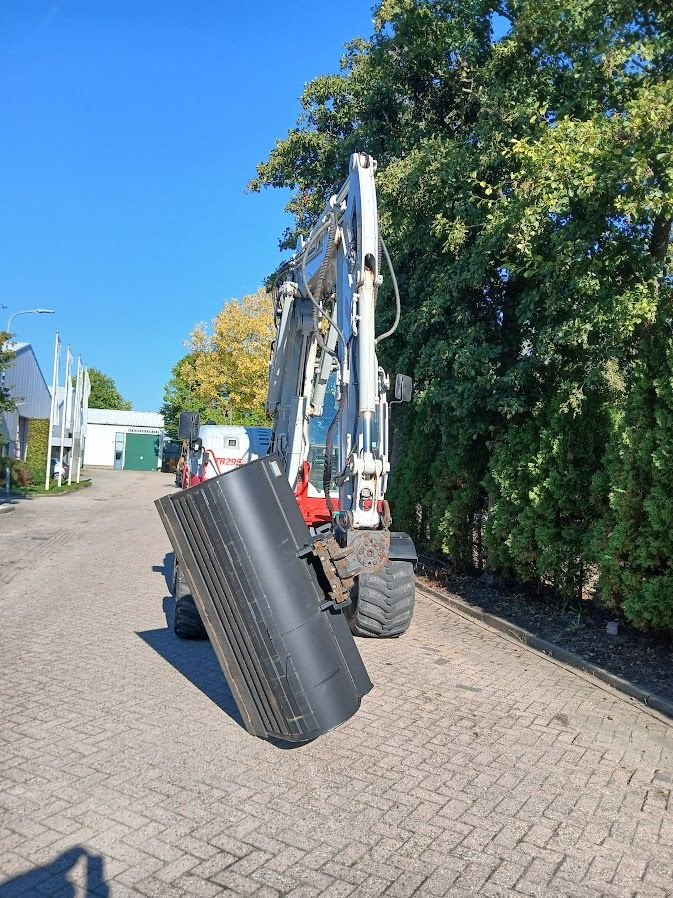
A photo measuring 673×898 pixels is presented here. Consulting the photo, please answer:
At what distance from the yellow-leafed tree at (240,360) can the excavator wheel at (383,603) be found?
30.5 meters

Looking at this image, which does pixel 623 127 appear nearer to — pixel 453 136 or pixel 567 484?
pixel 567 484

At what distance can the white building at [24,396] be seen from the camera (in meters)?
30.6

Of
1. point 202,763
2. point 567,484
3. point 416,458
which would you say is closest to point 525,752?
point 202,763

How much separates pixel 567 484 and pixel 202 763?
5.58 meters

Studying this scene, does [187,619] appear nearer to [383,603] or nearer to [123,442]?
[383,603]

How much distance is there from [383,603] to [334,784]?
226 cm

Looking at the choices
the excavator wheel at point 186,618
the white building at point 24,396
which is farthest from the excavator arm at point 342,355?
the white building at point 24,396

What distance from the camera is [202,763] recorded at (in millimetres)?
4418

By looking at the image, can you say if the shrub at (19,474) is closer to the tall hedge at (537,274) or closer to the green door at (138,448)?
the tall hedge at (537,274)

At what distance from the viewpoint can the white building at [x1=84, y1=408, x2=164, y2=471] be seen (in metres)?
64.2

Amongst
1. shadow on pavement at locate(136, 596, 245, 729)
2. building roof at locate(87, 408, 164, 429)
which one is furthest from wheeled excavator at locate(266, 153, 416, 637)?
building roof at locate(87, 408, 164, 429)

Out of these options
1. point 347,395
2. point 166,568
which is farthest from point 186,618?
point 166,568

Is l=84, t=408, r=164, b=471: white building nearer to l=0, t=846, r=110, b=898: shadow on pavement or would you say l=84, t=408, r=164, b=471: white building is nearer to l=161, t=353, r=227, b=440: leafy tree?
l=161, t=353, r=227, b=440: leafy tree

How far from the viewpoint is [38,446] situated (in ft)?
114
